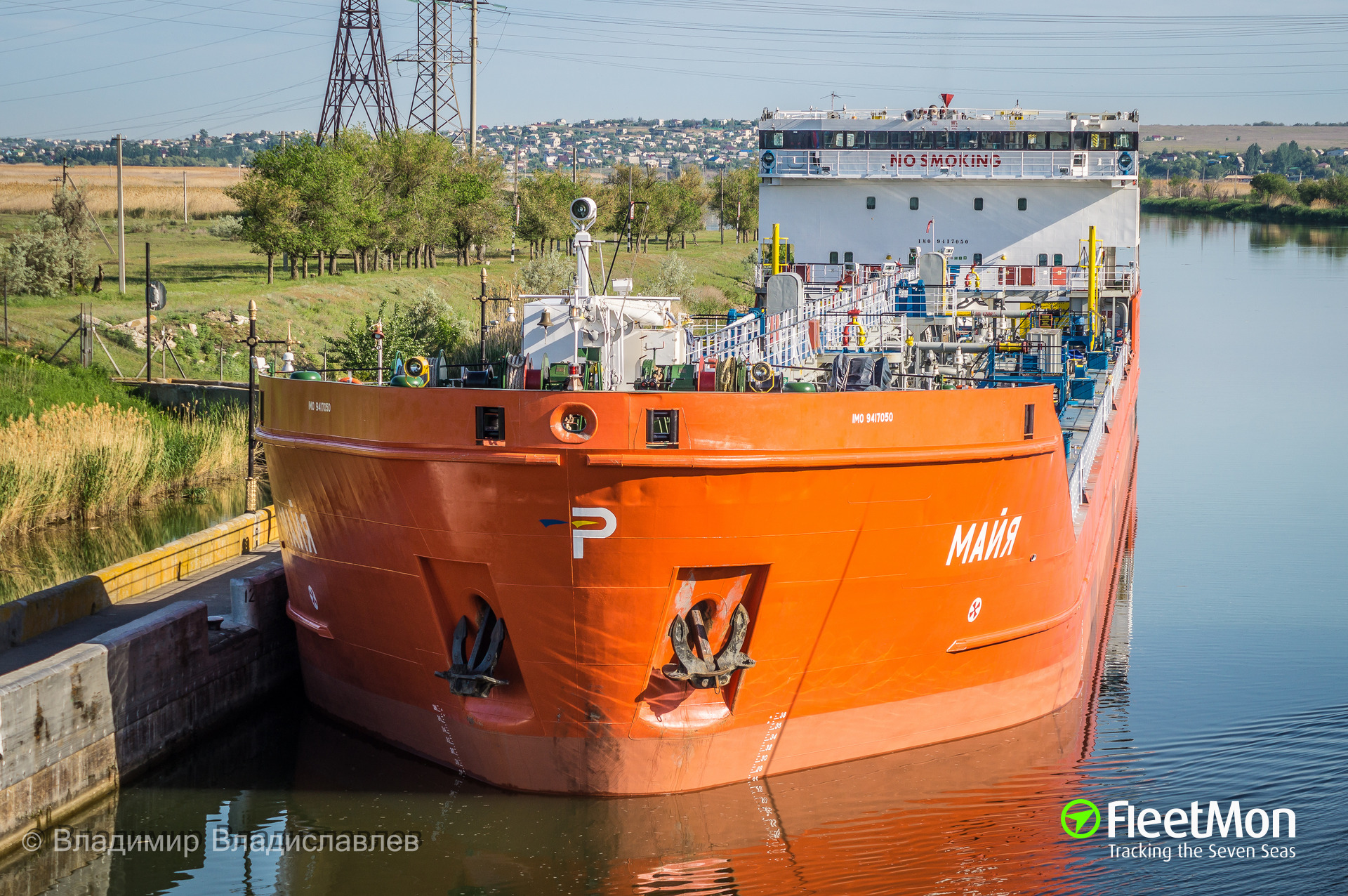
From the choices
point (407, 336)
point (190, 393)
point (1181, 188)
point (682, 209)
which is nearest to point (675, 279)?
point (407, 336)

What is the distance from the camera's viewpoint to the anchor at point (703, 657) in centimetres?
949

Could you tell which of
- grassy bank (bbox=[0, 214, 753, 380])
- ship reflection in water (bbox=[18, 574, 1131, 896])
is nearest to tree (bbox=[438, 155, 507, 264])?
grassy bank (bbox=[0, 214, 753, 380])

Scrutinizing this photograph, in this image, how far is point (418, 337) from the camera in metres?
32.0

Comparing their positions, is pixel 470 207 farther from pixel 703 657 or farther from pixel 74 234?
pixel 703 657

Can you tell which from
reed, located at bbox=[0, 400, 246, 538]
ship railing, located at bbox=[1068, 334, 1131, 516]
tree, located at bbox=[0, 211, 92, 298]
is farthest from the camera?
tree, located at bbox=[0, 211, 92, 298]

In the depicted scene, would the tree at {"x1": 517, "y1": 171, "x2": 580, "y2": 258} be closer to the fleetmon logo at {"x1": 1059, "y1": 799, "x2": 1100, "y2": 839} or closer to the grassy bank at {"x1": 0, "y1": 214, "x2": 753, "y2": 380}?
the grassy bank at {"x1": 0, "y1": 214, "x2": 753, "y2": 380}

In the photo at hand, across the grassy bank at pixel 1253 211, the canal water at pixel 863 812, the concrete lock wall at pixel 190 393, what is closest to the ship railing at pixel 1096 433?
the canal water at pixel 863 812

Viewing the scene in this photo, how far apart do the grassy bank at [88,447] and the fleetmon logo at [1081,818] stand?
1448 centimetres

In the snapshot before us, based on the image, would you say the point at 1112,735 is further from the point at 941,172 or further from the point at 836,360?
the point at 941,172

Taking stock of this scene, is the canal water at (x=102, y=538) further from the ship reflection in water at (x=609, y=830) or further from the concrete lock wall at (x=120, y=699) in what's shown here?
the ship reflection in water at (x=609, y=830)

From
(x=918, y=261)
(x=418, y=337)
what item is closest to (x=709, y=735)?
(x=918, y=261)

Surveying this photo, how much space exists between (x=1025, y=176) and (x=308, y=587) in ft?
49.7

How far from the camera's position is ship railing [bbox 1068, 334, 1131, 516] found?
48.8 ft

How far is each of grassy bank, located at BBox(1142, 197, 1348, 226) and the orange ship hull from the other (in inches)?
3605
